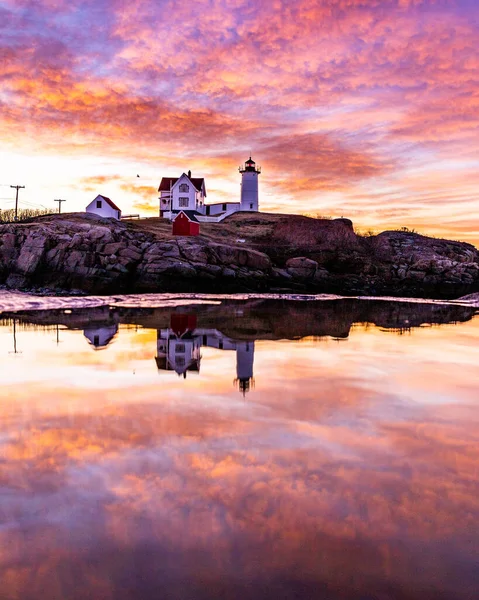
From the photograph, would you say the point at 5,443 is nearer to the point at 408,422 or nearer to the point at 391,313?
the point at 408,422

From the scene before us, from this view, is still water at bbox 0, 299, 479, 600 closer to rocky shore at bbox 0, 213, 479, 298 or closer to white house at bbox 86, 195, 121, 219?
rocky shore at bbox 0, 213, 479, 298

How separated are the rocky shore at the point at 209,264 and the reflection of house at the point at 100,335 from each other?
905 inches

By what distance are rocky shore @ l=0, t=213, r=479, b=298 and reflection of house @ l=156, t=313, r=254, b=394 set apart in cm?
2433

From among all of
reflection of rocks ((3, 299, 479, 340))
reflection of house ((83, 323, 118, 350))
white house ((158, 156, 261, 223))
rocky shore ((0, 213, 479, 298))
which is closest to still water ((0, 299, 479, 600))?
reflection of house ((83, 323, 118, 350))

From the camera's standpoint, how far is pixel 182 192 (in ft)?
254

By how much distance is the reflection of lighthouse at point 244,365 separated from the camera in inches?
397

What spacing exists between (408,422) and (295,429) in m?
1.82

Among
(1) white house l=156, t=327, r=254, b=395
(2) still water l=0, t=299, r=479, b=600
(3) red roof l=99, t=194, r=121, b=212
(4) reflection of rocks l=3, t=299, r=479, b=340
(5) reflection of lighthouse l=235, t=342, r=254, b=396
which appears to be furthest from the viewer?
(3) red roof l=99, t=194, r=121, b=212

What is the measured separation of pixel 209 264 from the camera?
154ft

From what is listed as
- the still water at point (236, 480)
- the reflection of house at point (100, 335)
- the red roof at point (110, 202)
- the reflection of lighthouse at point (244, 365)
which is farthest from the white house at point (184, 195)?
the still water at point (236, 480)

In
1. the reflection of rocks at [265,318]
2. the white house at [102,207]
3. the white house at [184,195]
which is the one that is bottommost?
the reflection of rocks at [265,318]

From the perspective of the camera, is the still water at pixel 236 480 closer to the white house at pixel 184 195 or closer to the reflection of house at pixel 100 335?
the reflection of house at pixel 100 335

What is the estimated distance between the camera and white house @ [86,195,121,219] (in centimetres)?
6900

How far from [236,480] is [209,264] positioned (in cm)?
4191
